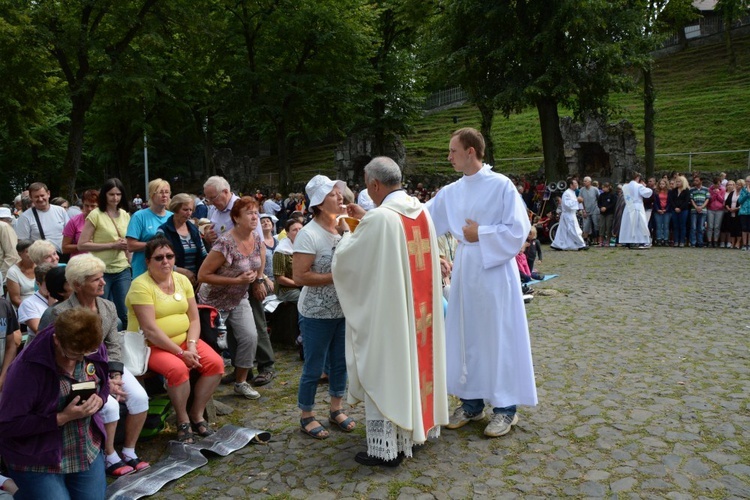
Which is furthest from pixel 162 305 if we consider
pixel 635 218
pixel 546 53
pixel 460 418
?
pixel 546 53

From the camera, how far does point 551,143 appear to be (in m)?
22.8

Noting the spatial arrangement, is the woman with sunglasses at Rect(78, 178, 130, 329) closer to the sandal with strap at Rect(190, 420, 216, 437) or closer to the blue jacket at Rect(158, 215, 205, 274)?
the blue jacket at Rect(158, 215, 205, 274)

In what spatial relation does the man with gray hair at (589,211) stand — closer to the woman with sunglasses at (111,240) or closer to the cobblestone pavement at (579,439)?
the cobblestone pavement at (579,439)

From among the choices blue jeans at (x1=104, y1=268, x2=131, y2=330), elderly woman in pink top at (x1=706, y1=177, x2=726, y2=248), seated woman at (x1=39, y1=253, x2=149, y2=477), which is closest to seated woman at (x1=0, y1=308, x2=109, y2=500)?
seated woman at (x1=39, y1=253, x2=149, y2=477)

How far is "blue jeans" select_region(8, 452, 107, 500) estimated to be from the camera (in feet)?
11.5

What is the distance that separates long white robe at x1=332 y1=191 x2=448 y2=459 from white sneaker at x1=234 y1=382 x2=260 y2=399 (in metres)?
1.98

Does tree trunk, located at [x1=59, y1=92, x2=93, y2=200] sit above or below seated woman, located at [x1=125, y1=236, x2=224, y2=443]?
above

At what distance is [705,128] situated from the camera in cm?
3347

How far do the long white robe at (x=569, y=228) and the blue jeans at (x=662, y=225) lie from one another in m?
2.10

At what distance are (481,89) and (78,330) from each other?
21654mm

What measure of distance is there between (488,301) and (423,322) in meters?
0.71

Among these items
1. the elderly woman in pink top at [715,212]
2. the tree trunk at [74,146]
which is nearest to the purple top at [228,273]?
the tree trunk at [74,146]

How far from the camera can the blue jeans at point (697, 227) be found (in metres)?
18.4

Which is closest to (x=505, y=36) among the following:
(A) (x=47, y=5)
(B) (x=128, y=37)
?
(B) (x=128, y=37)
